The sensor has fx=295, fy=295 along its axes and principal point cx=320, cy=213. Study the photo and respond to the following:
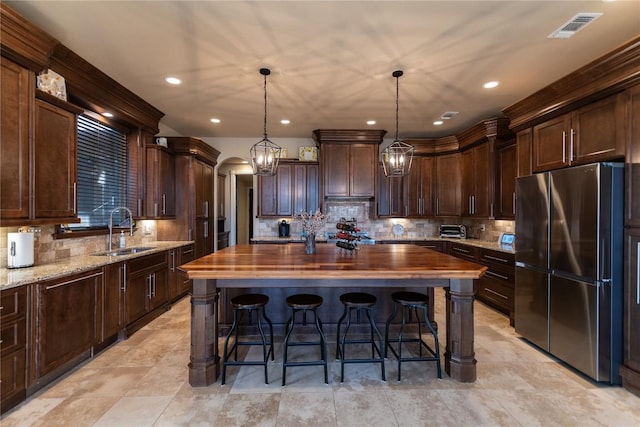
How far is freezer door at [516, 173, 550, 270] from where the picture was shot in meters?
2.86

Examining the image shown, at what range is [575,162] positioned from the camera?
109 inches

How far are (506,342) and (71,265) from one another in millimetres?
4360

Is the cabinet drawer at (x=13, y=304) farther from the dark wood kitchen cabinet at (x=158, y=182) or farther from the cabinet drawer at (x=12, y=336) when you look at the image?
the dark wood kitchen cabinet at (x=158, y=182)

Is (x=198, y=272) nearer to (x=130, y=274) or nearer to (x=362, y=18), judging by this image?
(x=130, y=274)

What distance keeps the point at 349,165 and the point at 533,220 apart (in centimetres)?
301

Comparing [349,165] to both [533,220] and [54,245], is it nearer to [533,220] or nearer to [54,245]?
[533,220]

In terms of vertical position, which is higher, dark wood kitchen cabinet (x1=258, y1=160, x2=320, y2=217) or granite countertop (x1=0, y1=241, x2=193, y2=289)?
dark wood kitchen cabinet (x1=258, y1=160, x2=320, y2=217)

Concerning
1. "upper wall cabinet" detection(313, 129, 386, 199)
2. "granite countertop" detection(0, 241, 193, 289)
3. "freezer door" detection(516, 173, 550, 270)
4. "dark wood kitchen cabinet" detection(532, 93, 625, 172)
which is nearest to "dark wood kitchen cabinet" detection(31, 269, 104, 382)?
"granite countertop" detection(0, 241, 193, 289)

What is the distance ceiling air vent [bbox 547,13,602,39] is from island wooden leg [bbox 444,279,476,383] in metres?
2.15

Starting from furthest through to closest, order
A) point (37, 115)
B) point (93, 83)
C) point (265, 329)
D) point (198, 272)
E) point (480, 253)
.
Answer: point (480, 253) < point (265, 329) < point (93, 83) < point (37, 115) < point (198, 272)

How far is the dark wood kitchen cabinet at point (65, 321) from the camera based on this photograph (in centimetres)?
221

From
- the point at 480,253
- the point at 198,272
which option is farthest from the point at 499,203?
the point at 198,272

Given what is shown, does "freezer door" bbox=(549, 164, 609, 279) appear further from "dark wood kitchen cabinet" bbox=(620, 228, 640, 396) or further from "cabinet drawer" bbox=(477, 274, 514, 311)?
"cabinet drawer" bbox=(477, 274, 514, 311)

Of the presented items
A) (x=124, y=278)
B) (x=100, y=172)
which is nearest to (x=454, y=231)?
(x=124, y=278)
